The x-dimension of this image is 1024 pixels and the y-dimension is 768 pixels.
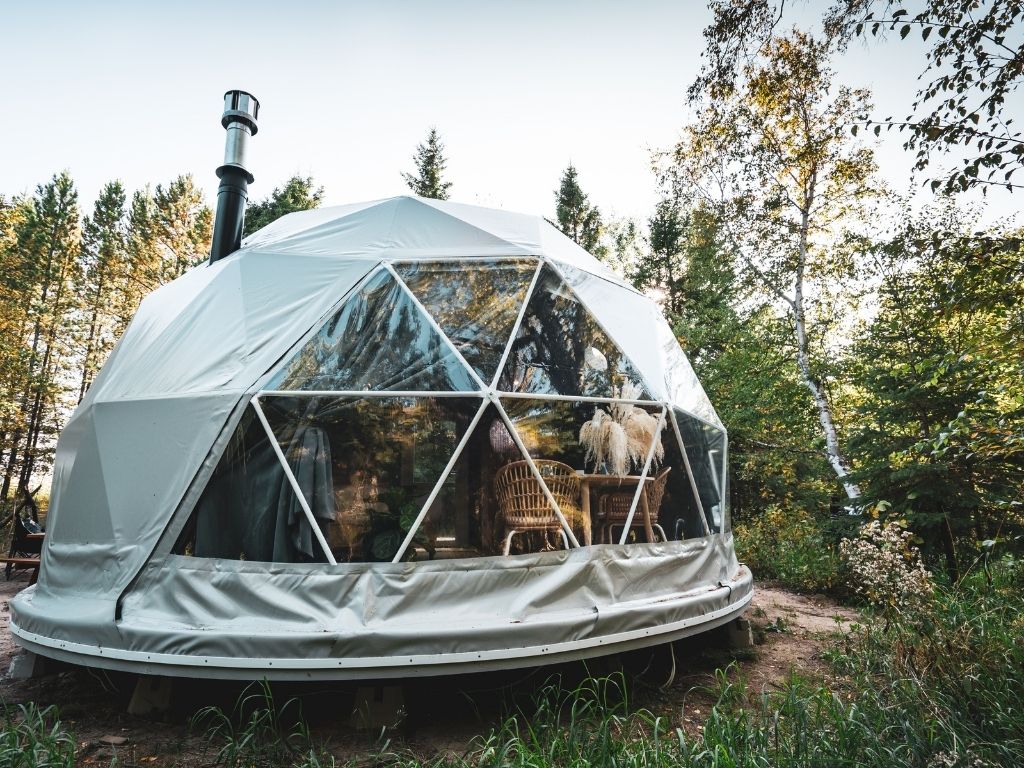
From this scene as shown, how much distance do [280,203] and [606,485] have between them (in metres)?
21.6

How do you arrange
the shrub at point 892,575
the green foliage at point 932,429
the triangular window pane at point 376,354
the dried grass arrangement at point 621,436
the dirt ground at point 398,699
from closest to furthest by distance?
the dirt ground at point 398,699
the shrub at point 892,575
the triangular window pane at point 376,354
the dried grass arrangement at point 621,436
the green foliage at point 932,429

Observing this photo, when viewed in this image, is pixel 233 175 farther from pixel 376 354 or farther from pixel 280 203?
pixel 280 203

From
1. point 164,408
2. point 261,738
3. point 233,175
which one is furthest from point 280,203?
point 261,738

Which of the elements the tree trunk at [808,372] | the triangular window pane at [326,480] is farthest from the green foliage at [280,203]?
the triangular window pane at [326,480]

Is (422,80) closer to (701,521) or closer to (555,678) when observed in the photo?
(701,521)

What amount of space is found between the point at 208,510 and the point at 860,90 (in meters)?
15.7

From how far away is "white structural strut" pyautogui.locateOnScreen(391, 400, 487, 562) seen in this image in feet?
13.5

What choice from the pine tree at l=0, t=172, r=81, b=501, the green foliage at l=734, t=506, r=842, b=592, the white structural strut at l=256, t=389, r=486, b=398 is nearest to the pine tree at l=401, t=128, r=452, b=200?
the pine tree at l=0, t=172, r=81, b=501

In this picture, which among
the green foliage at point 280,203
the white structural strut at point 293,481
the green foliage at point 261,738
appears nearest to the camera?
the green foliage at point 261,738

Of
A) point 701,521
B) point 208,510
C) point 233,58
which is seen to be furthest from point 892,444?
point 233,58

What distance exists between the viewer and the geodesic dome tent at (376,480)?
3.89 metres

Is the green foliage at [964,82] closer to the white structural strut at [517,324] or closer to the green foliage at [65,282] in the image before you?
the white structural strut at [517,324]

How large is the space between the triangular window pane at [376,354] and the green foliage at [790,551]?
6756 mm

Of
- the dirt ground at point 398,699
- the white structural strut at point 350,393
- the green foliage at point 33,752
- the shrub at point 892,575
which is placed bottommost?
the dirt ground at point 398,699
